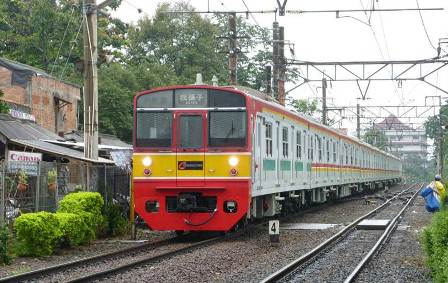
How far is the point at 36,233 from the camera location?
13.1 metres

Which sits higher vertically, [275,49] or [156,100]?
[275,49]

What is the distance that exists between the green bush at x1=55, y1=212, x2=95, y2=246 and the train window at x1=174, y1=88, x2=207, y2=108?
2.93 m

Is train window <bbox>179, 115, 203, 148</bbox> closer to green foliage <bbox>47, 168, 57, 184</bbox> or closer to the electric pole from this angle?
the electric pole

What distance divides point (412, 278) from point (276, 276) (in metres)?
1.90

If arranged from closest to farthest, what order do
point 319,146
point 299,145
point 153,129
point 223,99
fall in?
Answer: point 223,99
point 153,129
point 299,145
point 319,146

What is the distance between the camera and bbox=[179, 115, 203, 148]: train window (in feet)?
50.2

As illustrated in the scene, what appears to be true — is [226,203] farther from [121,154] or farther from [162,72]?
[162,72]

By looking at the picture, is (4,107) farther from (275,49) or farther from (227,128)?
(227,128)

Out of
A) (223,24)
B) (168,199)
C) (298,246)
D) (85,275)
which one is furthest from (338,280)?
(223,24)

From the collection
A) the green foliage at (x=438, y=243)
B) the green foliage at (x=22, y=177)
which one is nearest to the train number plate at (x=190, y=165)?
the green foliage at (x=22, y=177)

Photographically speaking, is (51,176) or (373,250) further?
(51,176)

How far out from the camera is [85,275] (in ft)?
34.8

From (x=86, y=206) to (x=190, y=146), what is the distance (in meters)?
2.33

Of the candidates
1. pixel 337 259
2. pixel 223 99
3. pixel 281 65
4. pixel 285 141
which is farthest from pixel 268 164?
pixel 281 65
